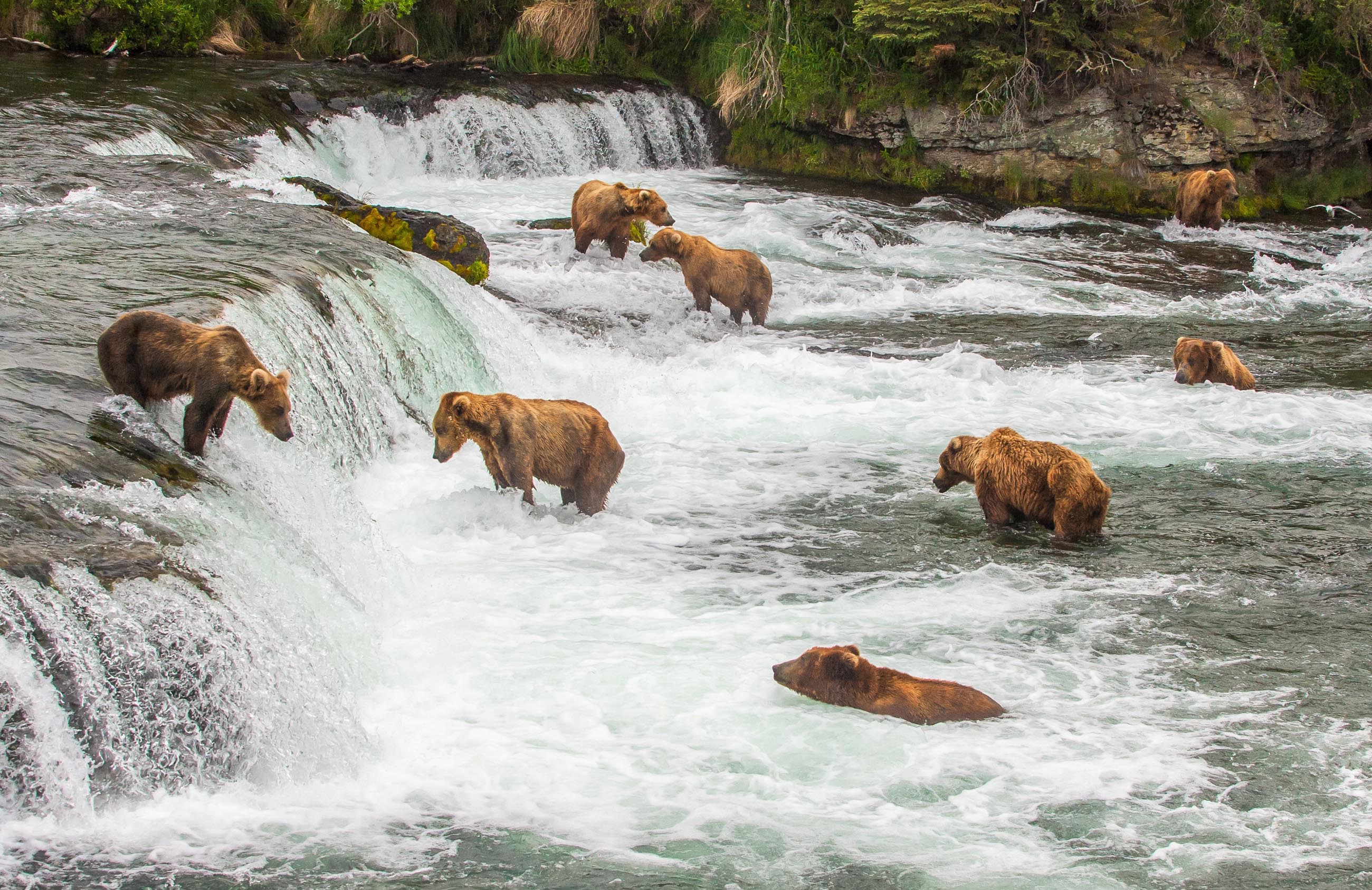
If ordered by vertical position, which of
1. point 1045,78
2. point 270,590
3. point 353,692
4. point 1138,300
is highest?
point 1045,78

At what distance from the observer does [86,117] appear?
46.1 ft

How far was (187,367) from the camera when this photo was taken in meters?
5.86

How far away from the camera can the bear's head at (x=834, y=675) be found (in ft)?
17.2

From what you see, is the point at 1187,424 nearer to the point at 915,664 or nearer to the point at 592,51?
the point at 915,664

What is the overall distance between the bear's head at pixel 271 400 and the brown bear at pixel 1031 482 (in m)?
3.82

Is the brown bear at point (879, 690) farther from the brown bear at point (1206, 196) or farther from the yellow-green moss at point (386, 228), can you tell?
A: the brown bear at point (1206, 196)

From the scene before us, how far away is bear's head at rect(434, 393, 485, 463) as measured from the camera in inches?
266

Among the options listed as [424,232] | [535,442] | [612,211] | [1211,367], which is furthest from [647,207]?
[535,442]

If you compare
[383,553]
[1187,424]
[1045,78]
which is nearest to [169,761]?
[383,553]

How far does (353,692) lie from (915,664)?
246 centimetres

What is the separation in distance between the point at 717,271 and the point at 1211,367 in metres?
4.45

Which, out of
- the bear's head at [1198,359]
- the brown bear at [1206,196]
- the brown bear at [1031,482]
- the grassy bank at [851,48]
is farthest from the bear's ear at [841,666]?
the grassy bank at [851,48]

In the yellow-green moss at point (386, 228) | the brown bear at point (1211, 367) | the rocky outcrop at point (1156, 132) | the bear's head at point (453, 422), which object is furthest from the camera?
the rocky outcrop at point (1156, 132)

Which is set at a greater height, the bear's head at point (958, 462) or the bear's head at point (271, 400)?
the bear's head at point (271, 400)
